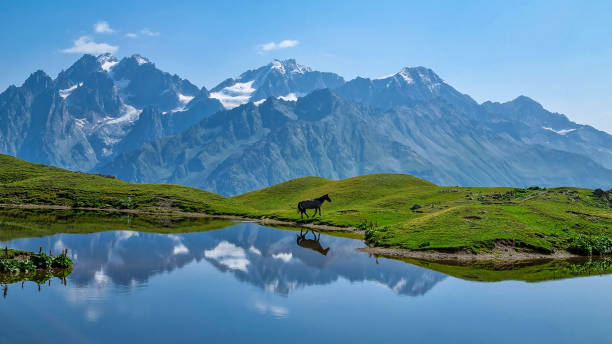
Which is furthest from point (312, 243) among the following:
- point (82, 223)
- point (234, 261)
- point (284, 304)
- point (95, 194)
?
point (95, 194)

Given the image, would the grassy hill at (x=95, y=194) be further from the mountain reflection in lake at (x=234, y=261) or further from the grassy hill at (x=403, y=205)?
the mountain reflection in lake at (x=234, y=261)

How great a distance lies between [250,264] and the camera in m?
60.2

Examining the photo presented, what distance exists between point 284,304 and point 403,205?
8184 cm

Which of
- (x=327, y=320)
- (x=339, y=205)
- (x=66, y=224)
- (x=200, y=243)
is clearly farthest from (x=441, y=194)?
(x=327, y=320)

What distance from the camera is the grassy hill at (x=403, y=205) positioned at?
73562 mm

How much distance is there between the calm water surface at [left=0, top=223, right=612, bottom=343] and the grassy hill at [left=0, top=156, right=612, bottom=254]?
15.9m

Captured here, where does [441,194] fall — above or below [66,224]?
above

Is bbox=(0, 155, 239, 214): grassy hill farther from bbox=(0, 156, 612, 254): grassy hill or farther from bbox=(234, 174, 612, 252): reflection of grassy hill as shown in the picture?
bbox=(234, 174, 612, 252): reflection of grassy hill

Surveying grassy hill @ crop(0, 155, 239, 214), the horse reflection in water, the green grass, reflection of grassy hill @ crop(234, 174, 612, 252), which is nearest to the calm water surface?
the green grass

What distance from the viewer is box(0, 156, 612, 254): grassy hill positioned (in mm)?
73562

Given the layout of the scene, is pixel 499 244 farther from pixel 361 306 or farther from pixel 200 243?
pixel 200 243

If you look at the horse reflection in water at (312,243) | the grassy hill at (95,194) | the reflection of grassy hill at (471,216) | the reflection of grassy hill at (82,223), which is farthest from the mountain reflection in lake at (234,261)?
the grassy hill at (95,194)

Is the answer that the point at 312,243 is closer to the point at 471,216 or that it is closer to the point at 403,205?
the point at 471,216

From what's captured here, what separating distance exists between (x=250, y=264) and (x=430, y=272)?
21.4 meters
